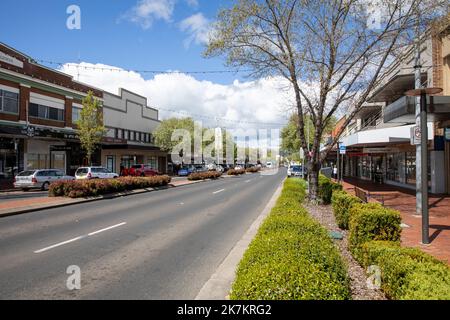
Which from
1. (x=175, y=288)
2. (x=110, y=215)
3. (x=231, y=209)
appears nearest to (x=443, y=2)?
(x=231, y=209)

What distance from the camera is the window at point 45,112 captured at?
31469mm

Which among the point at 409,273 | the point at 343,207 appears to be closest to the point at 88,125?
the point at 343,207

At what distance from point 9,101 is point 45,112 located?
14.0 ft

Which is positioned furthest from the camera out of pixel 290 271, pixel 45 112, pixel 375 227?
pixel 45 112

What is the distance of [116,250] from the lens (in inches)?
308

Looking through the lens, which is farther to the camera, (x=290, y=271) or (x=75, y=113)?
(x=75, y=113)

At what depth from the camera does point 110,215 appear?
512 inches

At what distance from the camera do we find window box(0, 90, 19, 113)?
28172 mm

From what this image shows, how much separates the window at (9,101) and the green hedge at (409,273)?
3076cm

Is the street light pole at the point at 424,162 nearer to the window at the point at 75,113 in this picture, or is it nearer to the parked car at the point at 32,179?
the parked car at the point at 32,179

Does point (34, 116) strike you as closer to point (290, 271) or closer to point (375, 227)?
point (375, 227)

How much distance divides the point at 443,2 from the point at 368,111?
2290 centimetres

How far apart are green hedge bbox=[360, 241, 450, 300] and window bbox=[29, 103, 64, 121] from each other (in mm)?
32815

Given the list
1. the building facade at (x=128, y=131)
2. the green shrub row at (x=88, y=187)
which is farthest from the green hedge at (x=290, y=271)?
the building facade at (x=128, y=131)
